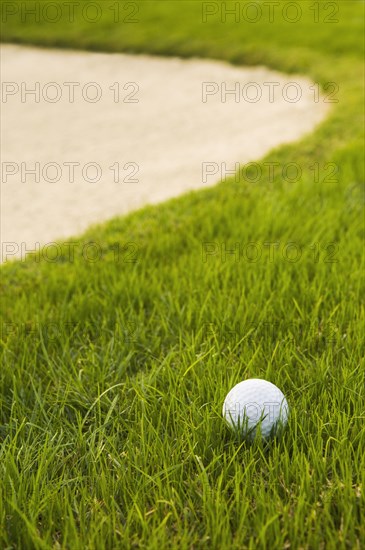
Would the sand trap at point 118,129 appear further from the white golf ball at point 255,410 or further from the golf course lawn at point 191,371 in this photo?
the white golf ball at point 255,410

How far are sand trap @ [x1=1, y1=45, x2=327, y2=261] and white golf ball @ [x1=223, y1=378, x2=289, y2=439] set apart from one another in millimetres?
2103

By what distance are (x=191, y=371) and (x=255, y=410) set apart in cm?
41

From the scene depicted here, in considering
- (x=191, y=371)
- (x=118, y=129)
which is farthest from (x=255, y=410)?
(x=118, y=129)

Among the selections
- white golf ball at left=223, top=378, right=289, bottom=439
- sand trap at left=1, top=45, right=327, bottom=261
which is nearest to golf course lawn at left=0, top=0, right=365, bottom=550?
white golf ball at left=223, top=378, right=289, bottom=439

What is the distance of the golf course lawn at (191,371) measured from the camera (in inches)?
77.0

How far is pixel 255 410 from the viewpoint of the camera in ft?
→ 7.25

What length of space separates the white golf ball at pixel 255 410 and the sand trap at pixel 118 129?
2.10 meters

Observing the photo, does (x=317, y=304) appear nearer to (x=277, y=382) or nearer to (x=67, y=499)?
(x=277, y=382)

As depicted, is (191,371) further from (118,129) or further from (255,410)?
(118,129)

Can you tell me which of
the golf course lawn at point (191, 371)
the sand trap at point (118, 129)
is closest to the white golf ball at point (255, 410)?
the golf course lawn at point (191, 371)

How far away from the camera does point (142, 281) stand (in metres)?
3.23

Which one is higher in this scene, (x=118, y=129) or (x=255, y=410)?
(x=118, y=129)

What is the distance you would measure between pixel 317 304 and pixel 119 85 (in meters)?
5.52

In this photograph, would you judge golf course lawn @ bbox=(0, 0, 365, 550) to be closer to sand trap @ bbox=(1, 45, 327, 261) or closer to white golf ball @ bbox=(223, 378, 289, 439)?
white golf ball @ bbox=(223, 378, 289, 439)
